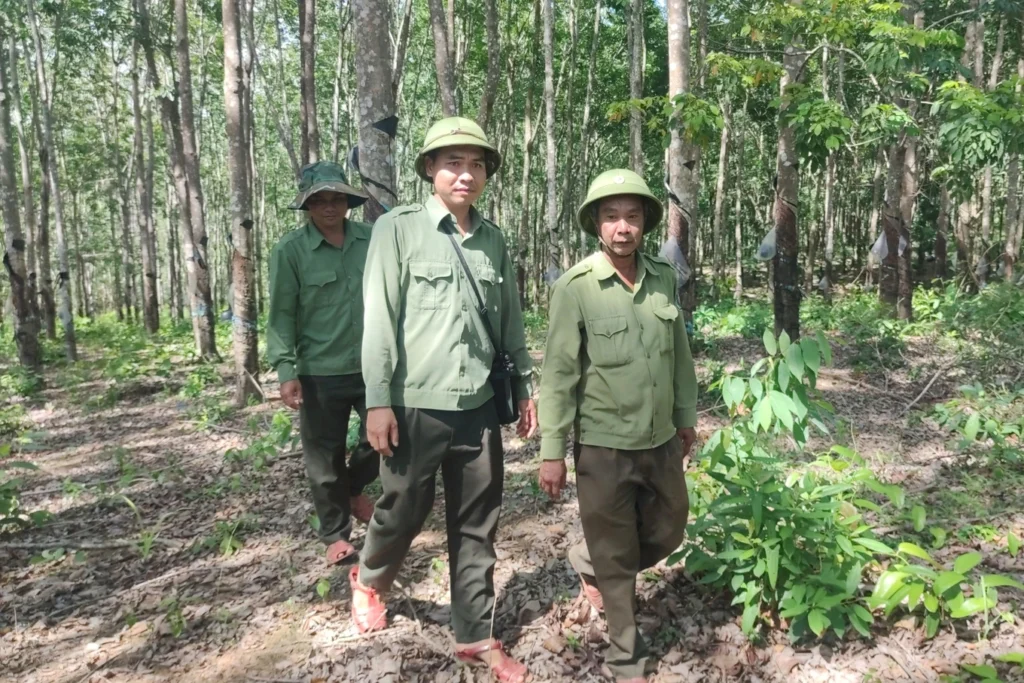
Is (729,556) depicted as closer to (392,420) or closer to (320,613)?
(392,420)

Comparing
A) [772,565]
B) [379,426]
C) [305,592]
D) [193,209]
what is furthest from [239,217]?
[772,565]

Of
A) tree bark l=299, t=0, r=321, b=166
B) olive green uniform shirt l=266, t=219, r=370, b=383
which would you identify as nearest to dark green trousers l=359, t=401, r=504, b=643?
olive green uniform shirt l=266, t=219, r=370, b=383

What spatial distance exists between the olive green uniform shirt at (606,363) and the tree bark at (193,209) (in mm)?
9172

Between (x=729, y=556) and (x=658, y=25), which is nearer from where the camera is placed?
(x=729, y=556)

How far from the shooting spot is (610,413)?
2465 mm

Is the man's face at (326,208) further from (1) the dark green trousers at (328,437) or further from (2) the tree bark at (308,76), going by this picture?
(2) the tree bark at (308,76)

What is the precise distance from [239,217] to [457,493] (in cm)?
539

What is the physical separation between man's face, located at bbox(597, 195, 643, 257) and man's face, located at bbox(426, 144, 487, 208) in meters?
0.51

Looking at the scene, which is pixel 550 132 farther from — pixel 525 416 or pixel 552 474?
pixel 552 474

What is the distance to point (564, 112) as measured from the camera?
827 inches

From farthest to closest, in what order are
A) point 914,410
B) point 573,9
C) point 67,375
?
point 573,9, point 67,375, point 914,410

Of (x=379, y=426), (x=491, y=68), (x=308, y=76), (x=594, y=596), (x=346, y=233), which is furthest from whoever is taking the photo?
(x=308, y=76)

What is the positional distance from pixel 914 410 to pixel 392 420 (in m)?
5.64

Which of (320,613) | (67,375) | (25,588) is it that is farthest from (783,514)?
(67,375)
